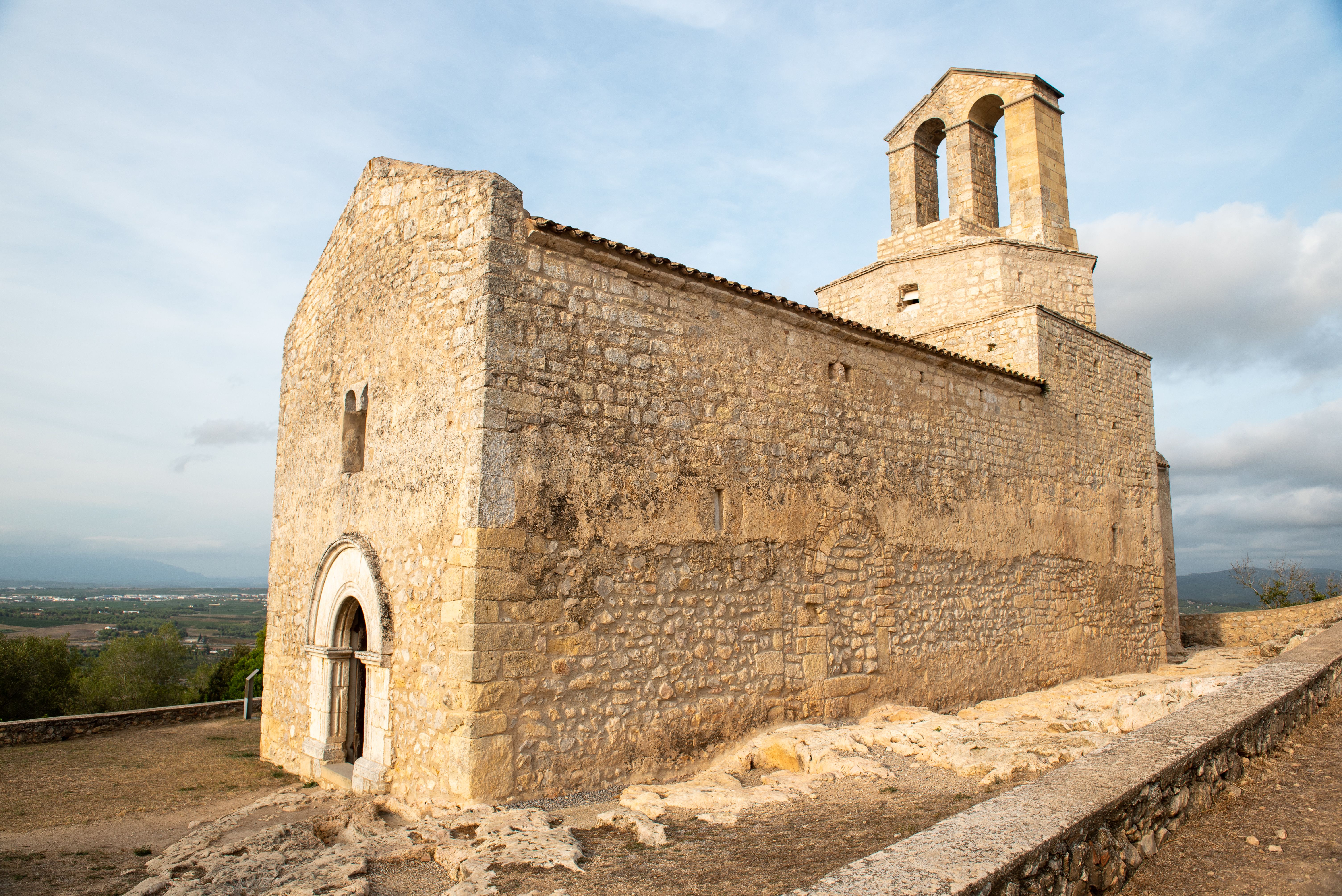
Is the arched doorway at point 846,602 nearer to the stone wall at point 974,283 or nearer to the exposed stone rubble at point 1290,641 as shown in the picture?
the stone wall at point 974,283

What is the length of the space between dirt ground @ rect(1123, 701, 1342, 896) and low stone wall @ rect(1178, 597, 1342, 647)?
45.7 ft

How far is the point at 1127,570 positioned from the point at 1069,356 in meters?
3.69

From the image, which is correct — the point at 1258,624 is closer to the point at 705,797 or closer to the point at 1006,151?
the point at 1006,151

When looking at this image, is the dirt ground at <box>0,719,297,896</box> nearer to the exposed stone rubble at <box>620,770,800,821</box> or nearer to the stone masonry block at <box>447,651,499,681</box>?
the stone masonry block at <box>447,651,499,681</box>

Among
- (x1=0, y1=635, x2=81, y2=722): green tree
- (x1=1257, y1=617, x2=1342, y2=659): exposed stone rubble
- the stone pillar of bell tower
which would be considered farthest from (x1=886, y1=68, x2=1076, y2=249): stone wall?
(x1=0, y1=635, x2=81, y2=722): green tree

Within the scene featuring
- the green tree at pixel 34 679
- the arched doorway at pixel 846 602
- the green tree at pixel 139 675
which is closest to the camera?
the arched doorway at pixel 846 602

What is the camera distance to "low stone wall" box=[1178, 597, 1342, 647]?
56.0 ft

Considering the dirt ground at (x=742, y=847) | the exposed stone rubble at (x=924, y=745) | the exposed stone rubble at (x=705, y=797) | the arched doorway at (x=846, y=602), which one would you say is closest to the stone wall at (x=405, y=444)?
the dirt ground at (x=742, y=847)

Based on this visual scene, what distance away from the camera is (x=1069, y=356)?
1252 centimetres

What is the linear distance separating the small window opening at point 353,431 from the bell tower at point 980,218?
27.2 ft

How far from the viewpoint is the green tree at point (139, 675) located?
97.8 feet

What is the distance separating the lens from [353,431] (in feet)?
26.5

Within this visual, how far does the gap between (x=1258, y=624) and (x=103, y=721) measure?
2246 centimetres

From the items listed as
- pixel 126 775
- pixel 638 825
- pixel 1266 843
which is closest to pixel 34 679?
pixel 126 775
